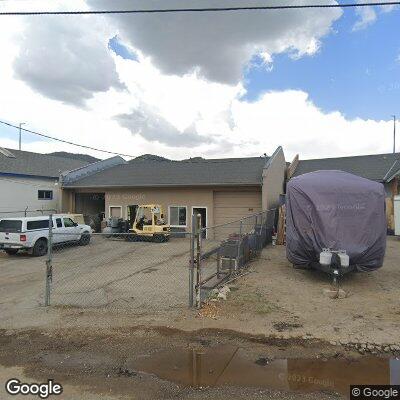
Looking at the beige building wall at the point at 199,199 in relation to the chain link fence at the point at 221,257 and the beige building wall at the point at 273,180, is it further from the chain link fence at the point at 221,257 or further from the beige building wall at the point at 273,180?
the chain link fence at the point at 221,257

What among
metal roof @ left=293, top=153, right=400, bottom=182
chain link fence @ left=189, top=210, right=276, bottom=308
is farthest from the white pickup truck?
metal roof @ left=293, top=153, right=400, bottom=182

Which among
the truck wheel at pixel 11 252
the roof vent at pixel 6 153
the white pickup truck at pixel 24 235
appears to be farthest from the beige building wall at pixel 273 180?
the roof vent at pixel 6 153

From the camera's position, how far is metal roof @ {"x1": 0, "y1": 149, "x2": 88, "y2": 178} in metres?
25.6

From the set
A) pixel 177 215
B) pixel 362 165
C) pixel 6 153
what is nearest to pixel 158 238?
pixel 177 215

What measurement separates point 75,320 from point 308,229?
22.2 feet

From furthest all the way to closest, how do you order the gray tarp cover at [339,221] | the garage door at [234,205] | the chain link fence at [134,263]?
the garage door at [234,205] < the gray tarp cover at [339,221] < the chain link fence at [134,263]

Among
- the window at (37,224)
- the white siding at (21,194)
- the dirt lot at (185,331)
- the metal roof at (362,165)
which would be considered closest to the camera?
the dirt lot at (185,331)

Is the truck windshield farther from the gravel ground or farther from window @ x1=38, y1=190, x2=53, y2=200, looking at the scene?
the gravel ground

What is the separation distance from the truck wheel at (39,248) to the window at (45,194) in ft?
32.8

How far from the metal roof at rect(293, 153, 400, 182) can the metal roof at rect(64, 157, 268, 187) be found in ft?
20.4

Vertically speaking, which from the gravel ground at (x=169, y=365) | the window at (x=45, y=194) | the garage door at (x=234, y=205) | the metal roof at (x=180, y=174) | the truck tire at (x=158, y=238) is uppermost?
the metal roof at (x=180, y=174)

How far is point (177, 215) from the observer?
23.9m

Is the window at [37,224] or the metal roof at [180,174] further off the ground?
the metal roof at [180,174]

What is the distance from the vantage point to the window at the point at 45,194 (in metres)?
26.8
